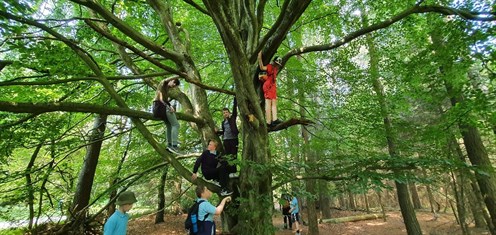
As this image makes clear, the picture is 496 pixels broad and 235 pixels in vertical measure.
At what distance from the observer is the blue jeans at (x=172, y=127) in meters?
4.94

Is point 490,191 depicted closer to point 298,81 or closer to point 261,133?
point 298,81

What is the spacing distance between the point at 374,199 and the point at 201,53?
24.8 m

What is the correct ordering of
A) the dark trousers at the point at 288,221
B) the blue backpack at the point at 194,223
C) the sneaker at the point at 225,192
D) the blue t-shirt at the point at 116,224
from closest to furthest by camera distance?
the blue t-shirt at the point at 116,224 → the blue backpack at the point at 194,223 → the sneaker at the point at 225,192 → the dark trousers at the point at 288,221

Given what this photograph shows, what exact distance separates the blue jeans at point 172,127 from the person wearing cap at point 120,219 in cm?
189

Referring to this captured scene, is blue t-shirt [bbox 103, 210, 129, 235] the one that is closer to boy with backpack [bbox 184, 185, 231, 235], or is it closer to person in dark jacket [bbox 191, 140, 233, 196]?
boy with backpack [bbox 184, 185, 231, 235]

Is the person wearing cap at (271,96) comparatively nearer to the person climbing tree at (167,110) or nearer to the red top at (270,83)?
the red top at (270,83)

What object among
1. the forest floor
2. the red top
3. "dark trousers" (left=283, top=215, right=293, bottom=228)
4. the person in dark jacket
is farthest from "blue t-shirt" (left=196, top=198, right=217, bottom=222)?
"dark trousers" (left=283, top=215, right=293, bottom=228)

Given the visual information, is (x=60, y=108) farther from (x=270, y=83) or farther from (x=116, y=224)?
(x=270, y=83)

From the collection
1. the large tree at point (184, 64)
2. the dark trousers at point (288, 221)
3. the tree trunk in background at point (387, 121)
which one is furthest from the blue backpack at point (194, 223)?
the dark trousers at point (288, 221)

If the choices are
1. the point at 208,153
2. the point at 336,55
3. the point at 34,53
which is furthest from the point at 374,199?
the point at 34,53

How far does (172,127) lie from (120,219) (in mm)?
2262

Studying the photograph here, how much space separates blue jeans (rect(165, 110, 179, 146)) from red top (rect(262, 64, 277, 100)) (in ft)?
5.52

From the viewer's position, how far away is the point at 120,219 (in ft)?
10.4

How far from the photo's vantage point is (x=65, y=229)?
18.9 ft
